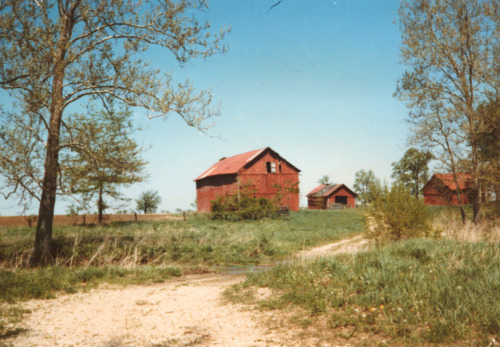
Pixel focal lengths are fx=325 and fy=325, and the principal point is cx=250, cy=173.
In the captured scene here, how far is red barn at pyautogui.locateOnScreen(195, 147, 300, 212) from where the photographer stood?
38.2m

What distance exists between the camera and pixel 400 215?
40.9 ft

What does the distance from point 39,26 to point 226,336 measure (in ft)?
35.0

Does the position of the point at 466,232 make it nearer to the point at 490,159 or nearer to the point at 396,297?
the point at 490,159

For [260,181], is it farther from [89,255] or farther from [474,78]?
[89,255]

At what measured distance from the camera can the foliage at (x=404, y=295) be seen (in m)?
4.63

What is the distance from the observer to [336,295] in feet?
21.1

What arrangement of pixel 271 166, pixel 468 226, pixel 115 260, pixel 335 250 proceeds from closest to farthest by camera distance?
pixel 115 260, pixel 335 250, pixel 468 226, pixel 271 166

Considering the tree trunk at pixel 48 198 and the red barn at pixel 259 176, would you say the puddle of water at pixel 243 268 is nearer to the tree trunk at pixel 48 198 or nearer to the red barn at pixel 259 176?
the tree trunk at pixel 48 198

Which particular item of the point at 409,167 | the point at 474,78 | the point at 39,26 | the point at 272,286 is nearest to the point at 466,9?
the point at 474,78

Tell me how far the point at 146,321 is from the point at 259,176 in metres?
33.0

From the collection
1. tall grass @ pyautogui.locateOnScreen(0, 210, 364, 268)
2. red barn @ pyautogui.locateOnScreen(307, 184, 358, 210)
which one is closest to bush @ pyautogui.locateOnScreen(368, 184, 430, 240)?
tall grass @ pyautogui.locateOnScreen(0, 210, 364, 268)

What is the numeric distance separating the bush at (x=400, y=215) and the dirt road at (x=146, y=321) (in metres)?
7.40

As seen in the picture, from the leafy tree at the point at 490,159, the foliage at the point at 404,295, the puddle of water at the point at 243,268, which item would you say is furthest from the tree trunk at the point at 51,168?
the leafy tree at the point at 490,159

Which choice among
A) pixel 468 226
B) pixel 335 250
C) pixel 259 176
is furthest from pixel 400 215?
pixel 259 176
